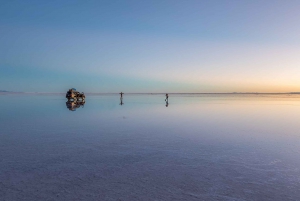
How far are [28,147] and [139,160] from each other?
14.8 ft

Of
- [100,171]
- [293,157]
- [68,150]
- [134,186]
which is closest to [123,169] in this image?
[100,171]

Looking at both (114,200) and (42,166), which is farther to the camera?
(42,166)

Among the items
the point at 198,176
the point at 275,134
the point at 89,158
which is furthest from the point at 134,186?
the point at 275,134

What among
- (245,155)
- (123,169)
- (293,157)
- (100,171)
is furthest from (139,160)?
(293,157)

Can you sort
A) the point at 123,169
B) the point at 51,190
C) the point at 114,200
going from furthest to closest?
the point at 123,169
the point at 51,190
the point at 114,200

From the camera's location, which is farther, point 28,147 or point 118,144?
point 118,144

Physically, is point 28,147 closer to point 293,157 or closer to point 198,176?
point 198,176

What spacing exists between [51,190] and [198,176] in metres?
3.44

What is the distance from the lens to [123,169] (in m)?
6.45

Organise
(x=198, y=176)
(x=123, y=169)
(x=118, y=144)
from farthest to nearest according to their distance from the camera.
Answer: (x=118, y=144), (x=123, y=169), (x=198, y=176)

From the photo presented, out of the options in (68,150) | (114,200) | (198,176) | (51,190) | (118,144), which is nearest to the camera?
(114,200)

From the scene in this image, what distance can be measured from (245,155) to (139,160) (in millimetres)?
3633

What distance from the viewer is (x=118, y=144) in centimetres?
952

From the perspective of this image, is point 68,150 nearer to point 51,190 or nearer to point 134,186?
point 51,190
